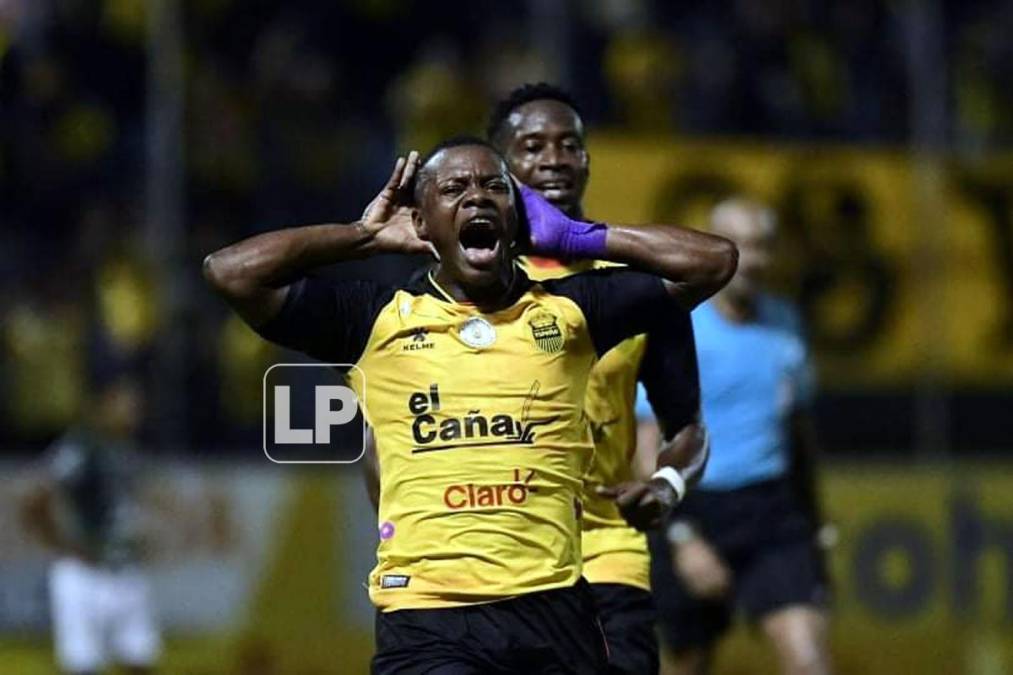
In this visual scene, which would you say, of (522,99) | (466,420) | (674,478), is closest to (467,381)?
(466,420)

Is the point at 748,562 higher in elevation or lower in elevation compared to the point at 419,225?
lower

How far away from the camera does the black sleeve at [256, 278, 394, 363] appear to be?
19.0 ft

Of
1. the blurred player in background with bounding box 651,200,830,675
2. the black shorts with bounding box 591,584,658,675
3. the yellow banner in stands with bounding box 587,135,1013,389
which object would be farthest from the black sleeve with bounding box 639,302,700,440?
the yellow banner in stands with bounding box 587,135,1013,389

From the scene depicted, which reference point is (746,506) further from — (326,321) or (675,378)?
(326,321)

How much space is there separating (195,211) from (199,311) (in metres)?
0.57

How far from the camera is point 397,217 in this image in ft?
19.0

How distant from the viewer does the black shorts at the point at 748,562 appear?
9.24 metres

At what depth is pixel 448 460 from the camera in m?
5.64

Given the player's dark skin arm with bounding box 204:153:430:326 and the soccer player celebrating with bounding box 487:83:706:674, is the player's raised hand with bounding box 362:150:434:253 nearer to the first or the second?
the player's dark skin arm with bounding box 204:153:430:326

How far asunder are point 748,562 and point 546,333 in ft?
12.9

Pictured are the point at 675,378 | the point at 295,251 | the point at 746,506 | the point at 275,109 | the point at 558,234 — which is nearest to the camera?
the point at 295,251

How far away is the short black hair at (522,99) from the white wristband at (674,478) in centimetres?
142

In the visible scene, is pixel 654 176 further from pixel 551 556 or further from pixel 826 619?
pixel 551 556

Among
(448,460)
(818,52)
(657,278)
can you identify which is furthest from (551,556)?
(818,52)
